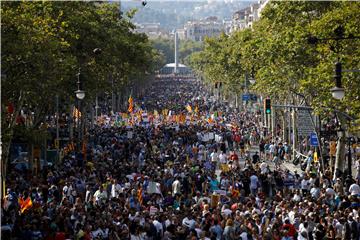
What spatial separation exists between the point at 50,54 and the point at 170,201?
36.2 ft

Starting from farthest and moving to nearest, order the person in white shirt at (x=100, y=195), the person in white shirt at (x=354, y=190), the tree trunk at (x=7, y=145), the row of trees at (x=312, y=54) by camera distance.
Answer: the row of trees at (x=312, y=54) < the tree trunk at (x=7, y=145) < the person in white shirt at (x=354, y=190) < the person in white shirt at (x=100, y=195)

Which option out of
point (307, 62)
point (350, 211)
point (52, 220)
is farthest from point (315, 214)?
point (307, 62)

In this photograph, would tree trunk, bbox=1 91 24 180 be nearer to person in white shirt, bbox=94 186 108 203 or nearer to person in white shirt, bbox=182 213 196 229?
person in white shirt, bbox=94 186 108 203

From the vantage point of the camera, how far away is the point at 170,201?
100.0 ft

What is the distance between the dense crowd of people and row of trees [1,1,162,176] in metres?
2.83

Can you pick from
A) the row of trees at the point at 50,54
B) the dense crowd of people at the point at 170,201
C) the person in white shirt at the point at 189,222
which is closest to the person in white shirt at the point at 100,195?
the dense crowd of people at the point at 170,201

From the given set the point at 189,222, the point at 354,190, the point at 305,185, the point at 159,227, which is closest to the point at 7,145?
the point at 305,185

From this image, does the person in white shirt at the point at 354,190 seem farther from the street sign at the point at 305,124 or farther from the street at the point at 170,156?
the street sign at the point at 305,124

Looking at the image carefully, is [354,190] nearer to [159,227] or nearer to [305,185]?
[305,185]

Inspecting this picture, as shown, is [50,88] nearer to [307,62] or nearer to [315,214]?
[307,62]

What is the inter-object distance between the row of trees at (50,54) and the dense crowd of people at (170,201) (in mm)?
2830

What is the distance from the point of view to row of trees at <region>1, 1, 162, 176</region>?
35.7 metres

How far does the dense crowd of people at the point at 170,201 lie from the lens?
2394 cm

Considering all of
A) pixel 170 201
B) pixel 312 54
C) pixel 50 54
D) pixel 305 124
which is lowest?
pixel 170 201
